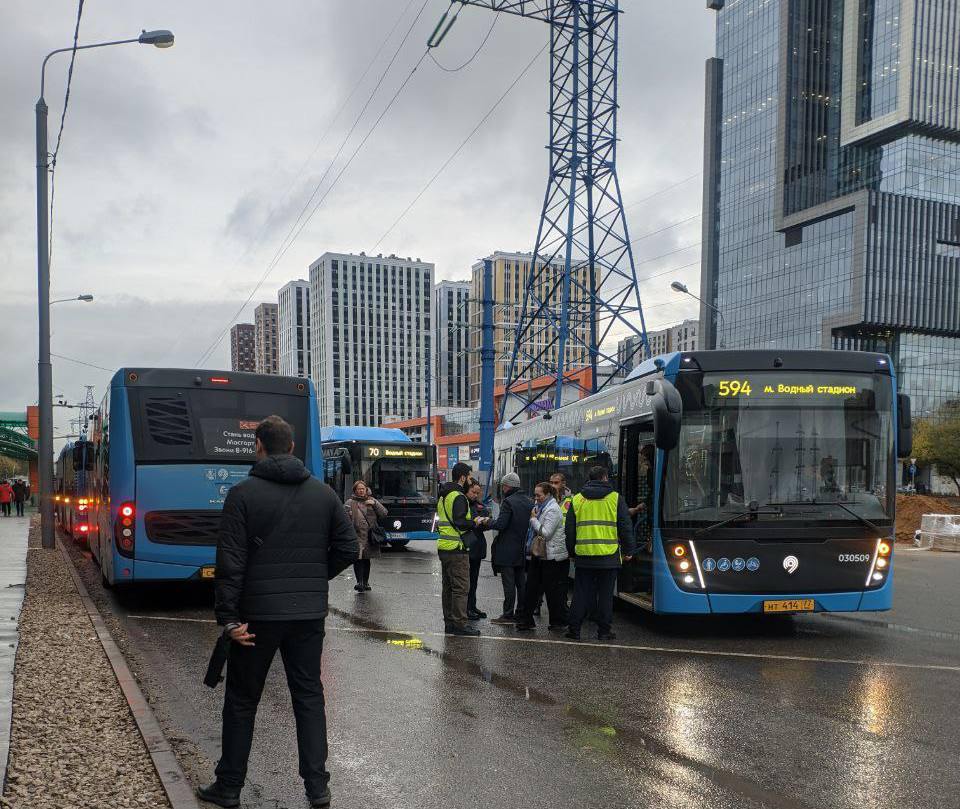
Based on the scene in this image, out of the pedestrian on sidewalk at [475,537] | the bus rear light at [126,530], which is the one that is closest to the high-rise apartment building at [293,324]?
the bus rear light at [126,530]

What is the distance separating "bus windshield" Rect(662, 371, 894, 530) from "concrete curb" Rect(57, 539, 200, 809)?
5.36 metres

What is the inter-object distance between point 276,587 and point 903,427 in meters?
7.75

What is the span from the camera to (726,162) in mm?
111188

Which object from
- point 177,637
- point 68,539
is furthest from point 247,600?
point 68,539

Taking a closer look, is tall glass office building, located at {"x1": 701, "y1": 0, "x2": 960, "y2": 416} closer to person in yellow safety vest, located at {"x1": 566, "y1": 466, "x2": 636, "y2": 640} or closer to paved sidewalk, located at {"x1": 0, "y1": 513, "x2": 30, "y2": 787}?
paved sidewalk, located at {"x1": 0, "y1": 513, "x2": 30, "y2": 787}

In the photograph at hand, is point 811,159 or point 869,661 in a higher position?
point 811,159

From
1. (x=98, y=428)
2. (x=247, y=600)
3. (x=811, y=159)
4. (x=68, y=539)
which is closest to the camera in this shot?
(x=247, y=600)

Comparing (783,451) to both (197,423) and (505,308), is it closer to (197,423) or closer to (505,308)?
(197,423)

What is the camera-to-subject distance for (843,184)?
9800 centimetres

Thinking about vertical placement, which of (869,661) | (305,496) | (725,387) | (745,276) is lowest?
(869,661)

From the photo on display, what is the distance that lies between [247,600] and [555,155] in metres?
27.5

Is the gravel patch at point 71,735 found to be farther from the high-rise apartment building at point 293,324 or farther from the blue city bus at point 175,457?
the high-rise apartment building at point 293,324

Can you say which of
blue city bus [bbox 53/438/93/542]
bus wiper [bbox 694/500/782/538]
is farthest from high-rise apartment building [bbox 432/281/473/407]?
bus wiper [bbox 694/500/782/538]

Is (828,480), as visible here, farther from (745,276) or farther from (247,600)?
(745,276)
